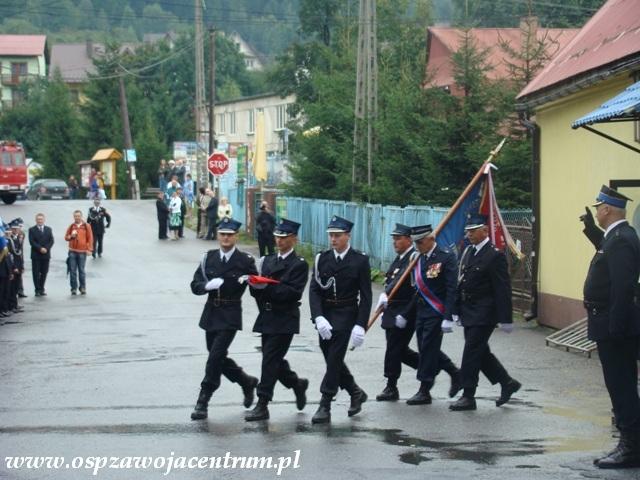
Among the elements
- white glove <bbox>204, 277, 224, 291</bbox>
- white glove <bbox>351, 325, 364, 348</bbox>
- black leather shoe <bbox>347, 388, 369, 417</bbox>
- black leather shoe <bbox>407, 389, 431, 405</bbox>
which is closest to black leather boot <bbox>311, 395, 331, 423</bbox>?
black leather shoe <bbox>347, 388, 369, 417</bbox>

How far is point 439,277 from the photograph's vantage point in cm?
Answer: 1216

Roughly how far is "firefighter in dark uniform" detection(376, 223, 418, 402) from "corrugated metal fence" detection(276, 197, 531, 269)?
343 inches

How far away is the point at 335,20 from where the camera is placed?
209 feet

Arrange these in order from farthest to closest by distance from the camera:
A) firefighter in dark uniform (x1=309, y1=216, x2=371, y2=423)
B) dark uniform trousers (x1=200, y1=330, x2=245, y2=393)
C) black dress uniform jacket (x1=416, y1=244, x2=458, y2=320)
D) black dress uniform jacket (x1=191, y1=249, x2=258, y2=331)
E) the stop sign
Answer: the stop sign → black dress uniform jacket (x1=416, y1=244, x2=458, y2=320) → black dress uniform jacket (x1=191, y1=249, x2=258, y2=331) → dark uniform trousers (x1=200, y1=330, x2=245, y2=393) → firefighter in dark uniform (x1=309, y1=216, x2=371, y2=423)

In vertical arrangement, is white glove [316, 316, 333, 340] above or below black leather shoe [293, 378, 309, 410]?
above

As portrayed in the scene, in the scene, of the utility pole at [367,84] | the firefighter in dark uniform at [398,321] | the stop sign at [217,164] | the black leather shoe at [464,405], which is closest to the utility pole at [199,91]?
the stop sign at [217,164]

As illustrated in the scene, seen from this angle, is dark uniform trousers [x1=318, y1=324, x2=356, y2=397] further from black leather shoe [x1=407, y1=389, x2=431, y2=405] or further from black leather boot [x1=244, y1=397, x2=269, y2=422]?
black leather shoe [x1=407, y1=389, x2=431, y2=405]

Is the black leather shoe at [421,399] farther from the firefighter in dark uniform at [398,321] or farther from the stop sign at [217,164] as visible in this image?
the stop sign at [217,164]

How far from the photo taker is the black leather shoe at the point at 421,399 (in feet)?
39.7

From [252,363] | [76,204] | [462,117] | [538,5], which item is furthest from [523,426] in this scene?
[538,5]

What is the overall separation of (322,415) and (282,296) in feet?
3.65

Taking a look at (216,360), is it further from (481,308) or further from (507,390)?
(507,390)

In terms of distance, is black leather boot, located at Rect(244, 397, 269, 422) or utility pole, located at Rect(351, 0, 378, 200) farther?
utility pole, located at Rect(351, 0, 378, 200)

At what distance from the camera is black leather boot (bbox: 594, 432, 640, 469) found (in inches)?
350
